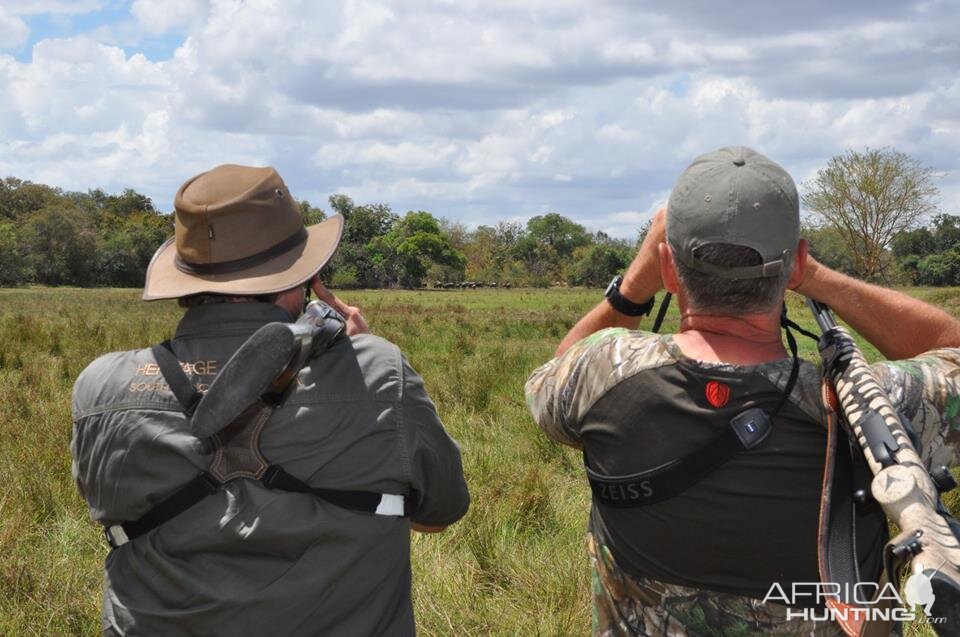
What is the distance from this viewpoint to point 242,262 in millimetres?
2354

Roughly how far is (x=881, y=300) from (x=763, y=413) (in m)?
0.50

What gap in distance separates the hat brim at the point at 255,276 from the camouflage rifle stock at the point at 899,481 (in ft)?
4.06

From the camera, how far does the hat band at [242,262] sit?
234cm

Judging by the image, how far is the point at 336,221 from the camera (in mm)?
2652

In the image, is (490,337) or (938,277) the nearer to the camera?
(490,337)

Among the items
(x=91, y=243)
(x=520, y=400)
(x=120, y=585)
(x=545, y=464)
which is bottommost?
(x=91, y=243)

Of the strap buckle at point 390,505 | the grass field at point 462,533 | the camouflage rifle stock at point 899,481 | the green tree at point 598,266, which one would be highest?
the camouflage rifle stock at point 899,481

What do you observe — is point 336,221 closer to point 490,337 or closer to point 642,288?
point 642,288

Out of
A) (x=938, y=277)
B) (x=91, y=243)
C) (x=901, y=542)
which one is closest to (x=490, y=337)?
(x=901, y=542)

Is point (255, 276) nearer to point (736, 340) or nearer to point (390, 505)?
point (390, 505)

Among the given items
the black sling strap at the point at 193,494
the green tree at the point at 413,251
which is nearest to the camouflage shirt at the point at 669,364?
the black sling strap at the point at 193,494

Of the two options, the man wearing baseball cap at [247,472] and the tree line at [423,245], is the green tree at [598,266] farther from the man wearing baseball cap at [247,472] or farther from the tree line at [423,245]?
the man wearing baseball cap at [247,472]

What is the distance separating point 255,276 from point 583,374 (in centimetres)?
85

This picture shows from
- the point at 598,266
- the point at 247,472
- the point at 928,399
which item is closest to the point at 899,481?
the point at 928,399
